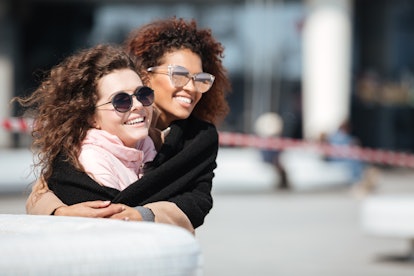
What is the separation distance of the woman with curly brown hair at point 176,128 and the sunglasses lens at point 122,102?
189 mm

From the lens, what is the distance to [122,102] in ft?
10.1

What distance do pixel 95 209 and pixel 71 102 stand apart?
14.9 inches

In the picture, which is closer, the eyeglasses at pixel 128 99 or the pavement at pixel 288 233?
the eyeglasses at pixel 128 99

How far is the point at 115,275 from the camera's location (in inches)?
85.9

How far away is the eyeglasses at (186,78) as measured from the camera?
3.36 meters

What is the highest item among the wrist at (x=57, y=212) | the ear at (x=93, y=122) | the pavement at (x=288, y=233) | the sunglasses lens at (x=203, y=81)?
the sunglasses lens at (x=203, y=81)

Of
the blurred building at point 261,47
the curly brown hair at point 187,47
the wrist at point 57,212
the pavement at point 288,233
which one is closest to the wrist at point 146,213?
the wrist at point 57,212

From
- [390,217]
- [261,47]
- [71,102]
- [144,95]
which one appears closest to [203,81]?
[144,95]

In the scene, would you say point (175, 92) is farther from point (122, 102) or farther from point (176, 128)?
point (122, 102)

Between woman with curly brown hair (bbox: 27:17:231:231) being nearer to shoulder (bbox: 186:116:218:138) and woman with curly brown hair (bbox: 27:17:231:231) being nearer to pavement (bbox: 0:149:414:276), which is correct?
shoulder (bbox: 186:116:218:138)

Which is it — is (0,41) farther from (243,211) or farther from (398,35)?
(243,211)

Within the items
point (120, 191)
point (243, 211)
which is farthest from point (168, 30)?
point (243, 211)

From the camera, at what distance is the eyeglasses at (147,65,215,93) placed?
3.36 meters

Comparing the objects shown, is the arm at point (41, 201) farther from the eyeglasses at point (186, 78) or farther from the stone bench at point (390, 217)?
the stone bench at point (390, 217)
